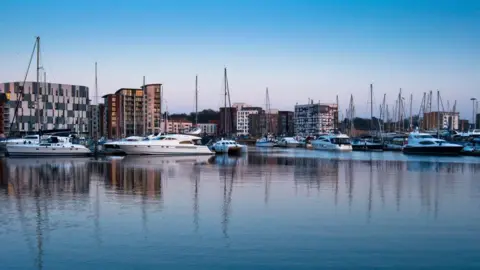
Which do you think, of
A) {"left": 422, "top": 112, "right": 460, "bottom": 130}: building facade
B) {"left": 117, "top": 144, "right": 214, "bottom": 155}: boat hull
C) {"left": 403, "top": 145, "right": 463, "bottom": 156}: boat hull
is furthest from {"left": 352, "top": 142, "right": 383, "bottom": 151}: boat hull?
{"left": 117, "top": 144, "right": 214, "bottom": 155}: boat hull

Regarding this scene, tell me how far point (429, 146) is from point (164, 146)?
37.0m

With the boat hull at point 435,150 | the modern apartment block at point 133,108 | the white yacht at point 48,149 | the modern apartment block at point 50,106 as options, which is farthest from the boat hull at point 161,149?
the modern apartment block at point 133,108

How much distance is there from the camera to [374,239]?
13.3m

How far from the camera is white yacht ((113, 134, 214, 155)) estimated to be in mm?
60344

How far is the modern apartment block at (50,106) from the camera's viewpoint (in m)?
120

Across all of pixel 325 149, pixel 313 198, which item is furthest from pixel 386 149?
pixel 313 198

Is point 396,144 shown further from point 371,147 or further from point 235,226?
point 235,226

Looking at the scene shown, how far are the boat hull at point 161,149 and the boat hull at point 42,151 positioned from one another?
615 centimetres

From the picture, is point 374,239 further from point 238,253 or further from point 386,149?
point 386,149

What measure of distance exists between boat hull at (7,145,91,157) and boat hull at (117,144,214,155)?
20.2ft

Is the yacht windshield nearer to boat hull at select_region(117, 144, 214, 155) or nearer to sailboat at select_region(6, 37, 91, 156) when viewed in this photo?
boat hull at select_region(117, 144, 214, 155)

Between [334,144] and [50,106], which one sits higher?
[50,106]

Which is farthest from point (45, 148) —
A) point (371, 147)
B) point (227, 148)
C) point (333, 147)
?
point (371, 147)

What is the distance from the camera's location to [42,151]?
53469 millimetres
